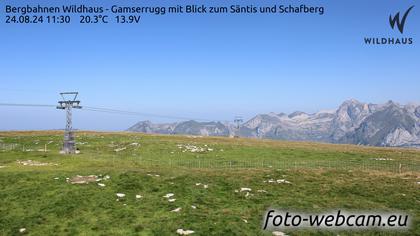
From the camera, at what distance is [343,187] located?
42562 millimetres

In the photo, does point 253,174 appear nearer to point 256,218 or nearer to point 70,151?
point 256,218

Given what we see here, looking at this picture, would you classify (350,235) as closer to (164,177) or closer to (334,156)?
(164,177)

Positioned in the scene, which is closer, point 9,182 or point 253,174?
point 9,182

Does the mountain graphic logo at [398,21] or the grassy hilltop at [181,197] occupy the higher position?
the mountain graphic logo at [398,21]

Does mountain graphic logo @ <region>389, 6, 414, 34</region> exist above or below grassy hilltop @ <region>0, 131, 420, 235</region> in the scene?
above

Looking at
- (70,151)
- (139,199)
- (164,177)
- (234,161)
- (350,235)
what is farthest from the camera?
(70,151)

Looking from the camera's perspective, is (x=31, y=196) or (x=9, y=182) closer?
(x=31, y=196)

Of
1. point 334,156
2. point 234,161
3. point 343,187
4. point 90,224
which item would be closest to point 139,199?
point 90,224

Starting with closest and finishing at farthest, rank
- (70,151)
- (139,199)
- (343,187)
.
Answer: (139,199), (343,187), (70,151)

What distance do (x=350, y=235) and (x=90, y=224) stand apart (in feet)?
65.7

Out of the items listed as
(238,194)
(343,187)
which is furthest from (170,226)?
(343,187)

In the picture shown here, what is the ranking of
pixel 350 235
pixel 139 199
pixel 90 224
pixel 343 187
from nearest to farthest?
1. pixel 350 235
2. pixel 90 224
3. pixel 139 199
4. pixel 343 187

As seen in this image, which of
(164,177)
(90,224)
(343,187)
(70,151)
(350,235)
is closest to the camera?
(350,235)

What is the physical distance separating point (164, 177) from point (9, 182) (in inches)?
659
